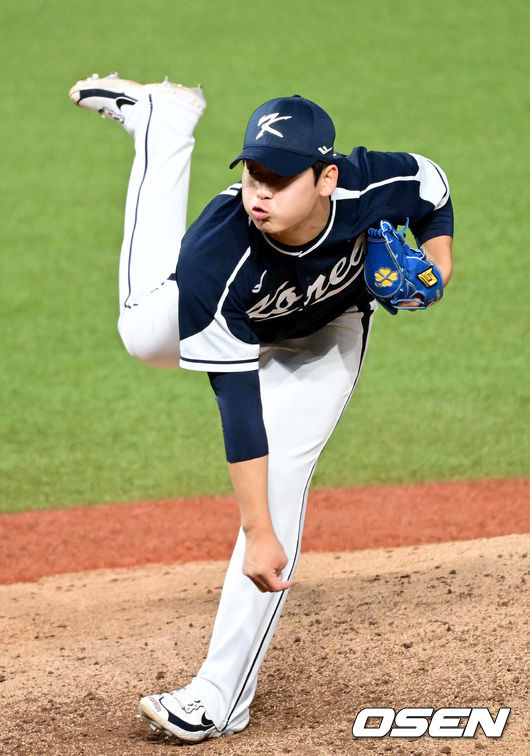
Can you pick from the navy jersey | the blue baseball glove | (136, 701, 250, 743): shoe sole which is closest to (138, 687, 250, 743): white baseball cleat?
(136, 701, 250, 743): shoe sole

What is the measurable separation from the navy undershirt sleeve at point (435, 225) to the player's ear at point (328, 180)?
0.56 m

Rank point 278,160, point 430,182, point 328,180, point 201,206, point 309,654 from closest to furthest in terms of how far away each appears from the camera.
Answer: point 278,160 → point 328,180 → point 430,182 → point 309,654 → point 201,206

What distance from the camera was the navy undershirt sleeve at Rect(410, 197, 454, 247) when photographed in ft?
10.4

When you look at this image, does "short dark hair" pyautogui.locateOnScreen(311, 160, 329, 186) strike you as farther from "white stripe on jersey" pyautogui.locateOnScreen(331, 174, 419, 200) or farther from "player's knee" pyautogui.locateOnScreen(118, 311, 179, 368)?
"player's knee" pyautogui.locateOnScreen(118, 311, 179, 368)

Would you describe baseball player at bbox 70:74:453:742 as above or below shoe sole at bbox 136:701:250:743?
above

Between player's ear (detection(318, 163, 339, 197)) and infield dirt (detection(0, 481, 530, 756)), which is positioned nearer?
player's ear (detection(318, 163, 339, 197))

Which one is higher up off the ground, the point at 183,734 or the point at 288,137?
the point at 288,137

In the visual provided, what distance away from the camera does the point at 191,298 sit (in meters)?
2.68

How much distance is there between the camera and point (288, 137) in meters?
2.56

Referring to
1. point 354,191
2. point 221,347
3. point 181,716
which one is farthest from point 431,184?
point 181,716

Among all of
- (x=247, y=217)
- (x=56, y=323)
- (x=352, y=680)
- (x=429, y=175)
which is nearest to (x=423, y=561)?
(x=352, y=680)

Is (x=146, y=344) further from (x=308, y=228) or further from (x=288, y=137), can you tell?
(x=288, y=137)

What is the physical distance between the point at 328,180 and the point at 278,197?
18 cm

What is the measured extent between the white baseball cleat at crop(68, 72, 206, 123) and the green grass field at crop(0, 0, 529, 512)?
215 centimetres
